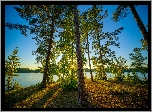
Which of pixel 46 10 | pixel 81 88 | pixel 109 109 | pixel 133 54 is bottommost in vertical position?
pixel 109 109

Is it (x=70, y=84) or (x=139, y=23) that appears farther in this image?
(x=70, y=84)

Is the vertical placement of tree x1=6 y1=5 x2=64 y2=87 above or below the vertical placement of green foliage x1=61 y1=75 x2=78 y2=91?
above

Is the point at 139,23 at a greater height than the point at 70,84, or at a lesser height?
greater

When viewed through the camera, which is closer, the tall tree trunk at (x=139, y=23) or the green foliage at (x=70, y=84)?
the tall tree trunk at (x=139, y=23)

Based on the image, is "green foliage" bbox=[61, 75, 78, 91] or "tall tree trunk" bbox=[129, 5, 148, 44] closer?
"tall tree trunk" bbox=[129, 5, 148, 44]

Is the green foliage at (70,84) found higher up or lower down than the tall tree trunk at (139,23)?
lower down

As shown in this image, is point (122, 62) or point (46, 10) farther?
point (122, 62)

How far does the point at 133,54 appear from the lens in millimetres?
33406

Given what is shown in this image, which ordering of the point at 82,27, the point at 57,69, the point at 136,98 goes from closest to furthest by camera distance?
1. the point at 136,98
2. the point at 57,69
3. the point at 82,27

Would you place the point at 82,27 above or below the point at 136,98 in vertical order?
above
